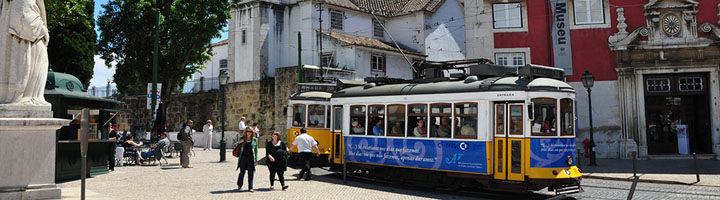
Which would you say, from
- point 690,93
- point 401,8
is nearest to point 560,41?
point 690,93

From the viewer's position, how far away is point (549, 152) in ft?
35.6

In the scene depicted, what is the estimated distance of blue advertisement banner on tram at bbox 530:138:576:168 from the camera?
10.8 metres

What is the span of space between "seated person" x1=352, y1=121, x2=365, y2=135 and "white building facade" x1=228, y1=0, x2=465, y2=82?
54.4ft

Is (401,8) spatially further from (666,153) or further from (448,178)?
(448,178)

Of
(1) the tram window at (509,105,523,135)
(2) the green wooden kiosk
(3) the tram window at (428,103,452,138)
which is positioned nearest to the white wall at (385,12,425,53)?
(3) the tram window at (428,103,452,138)

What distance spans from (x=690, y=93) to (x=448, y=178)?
1407 centimetres

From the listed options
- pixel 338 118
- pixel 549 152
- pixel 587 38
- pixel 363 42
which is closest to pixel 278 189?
pixel 338 118

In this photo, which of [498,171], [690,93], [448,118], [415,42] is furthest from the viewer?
[415,42]

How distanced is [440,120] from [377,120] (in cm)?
206

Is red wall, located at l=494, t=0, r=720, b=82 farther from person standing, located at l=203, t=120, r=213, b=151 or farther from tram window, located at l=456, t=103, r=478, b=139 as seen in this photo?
person standing, located at l=203, t=120, r=213, b=151

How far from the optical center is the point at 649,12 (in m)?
21.0

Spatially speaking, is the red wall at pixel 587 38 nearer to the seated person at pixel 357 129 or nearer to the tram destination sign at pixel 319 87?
the tram destination sign at pixel 319 87

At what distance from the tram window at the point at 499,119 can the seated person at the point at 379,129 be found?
328 centimetres

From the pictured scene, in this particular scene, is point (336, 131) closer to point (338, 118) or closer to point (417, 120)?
point (338, 118)
